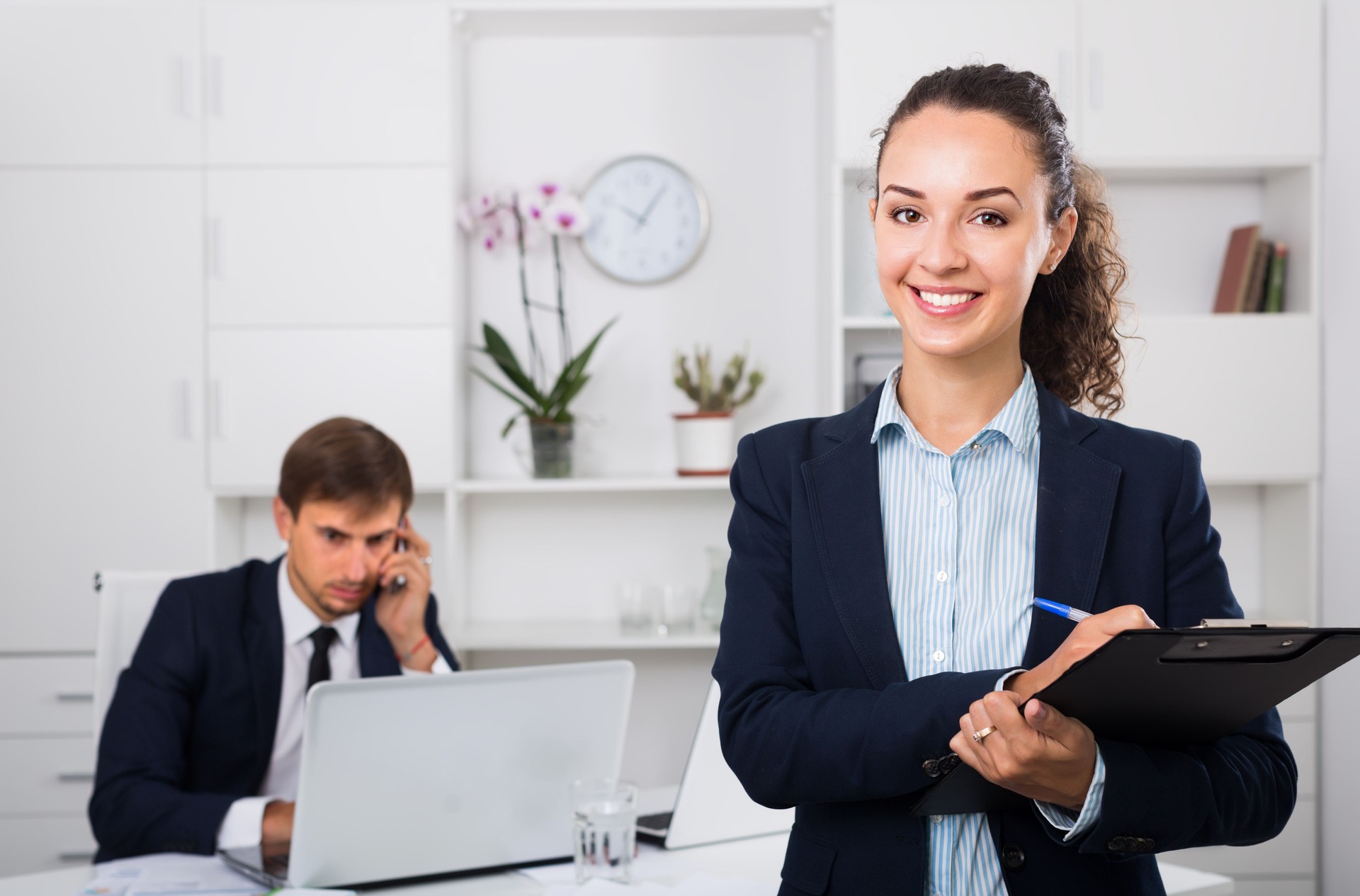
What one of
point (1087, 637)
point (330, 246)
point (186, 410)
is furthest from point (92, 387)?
point (1087, 637)

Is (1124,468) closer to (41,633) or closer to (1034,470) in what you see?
(1034,470)

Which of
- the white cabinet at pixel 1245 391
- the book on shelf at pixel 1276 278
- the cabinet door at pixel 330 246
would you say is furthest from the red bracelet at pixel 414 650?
the book on shelf at pixel 1276 278

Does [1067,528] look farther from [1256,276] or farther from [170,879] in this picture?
[1256,276]

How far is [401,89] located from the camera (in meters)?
3.12

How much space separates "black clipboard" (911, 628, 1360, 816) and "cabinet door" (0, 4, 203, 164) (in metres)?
2.76

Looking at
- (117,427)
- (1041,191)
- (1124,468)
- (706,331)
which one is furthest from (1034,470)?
(117,427)

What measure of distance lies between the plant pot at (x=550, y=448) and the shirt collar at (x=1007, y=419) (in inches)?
81.9

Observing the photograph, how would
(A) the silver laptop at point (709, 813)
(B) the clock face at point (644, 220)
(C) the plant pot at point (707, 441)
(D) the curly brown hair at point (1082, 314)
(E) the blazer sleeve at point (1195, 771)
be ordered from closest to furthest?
(E) the blazer sleeve at point (1195, 771)
(D) the curly brown hair at point (1082, 314)
(A) the silver laptop at point (709, 813)
(C) the plant pot at point (707, 441)
(B) the clock face at point (644, 220)

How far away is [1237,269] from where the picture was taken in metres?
3.29

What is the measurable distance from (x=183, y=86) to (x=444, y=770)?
2268 mm

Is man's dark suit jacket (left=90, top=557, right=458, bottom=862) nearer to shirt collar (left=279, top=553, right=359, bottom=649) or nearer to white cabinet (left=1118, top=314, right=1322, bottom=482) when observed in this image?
shirt collar (left=279, top=553, right=359, bottom=649)

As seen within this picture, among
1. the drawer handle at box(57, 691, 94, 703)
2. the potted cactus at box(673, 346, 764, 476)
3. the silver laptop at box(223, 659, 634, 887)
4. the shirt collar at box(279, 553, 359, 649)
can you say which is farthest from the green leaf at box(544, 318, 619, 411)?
the silver laptop at box(223, 659, 634, 887)

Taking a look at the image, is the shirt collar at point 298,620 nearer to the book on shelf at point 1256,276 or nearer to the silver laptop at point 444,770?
the silver laptop at point 444,770

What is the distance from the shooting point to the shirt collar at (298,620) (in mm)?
2164
